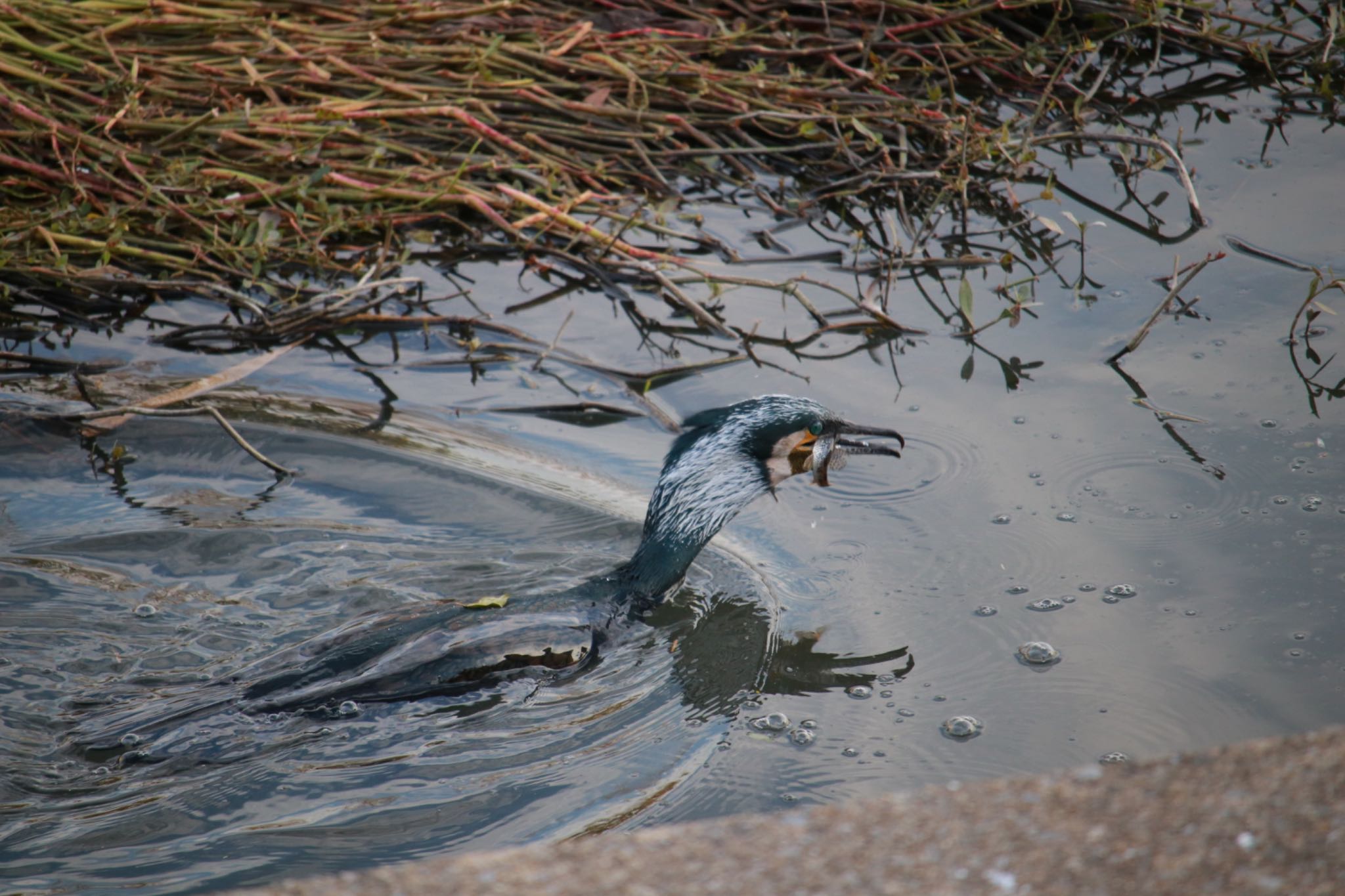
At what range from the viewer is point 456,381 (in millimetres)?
5004

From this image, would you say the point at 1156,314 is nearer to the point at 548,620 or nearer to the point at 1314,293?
the point at 1314,293

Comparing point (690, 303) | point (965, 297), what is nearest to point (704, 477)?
point (690, 303)

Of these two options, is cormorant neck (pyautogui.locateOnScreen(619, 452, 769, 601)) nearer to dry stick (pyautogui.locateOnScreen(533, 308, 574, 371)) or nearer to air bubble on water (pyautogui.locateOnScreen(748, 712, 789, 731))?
air bubble on water (pyautogui.locateOnScreen(748, 712, 789, 731))

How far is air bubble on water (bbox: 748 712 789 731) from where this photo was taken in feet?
11.1

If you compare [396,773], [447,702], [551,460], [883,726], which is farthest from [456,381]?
[883,726]

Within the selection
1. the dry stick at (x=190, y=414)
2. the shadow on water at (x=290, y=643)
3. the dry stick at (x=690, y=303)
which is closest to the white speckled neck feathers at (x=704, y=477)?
the shadow on water at (x=290, y=643)

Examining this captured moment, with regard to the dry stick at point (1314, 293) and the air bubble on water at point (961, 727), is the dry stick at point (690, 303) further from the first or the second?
the air bubble on water at point (961, 727)

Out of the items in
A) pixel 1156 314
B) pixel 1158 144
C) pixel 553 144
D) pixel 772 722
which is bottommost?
pixel 772 722

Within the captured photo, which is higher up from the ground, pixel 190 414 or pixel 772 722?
pixel 190 414

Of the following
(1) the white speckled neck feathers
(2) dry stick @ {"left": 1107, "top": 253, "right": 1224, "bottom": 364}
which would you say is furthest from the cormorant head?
(2) dry stick @ {"left": 1107, "top": 253, "right": 1224, "bottom": 364}

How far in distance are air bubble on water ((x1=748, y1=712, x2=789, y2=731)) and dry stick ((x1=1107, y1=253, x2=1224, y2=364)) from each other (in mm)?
2291

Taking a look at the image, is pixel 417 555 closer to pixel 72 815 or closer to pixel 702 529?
pixel 702 529

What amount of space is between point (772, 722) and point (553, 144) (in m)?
3.58

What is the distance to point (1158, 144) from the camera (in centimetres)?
556
